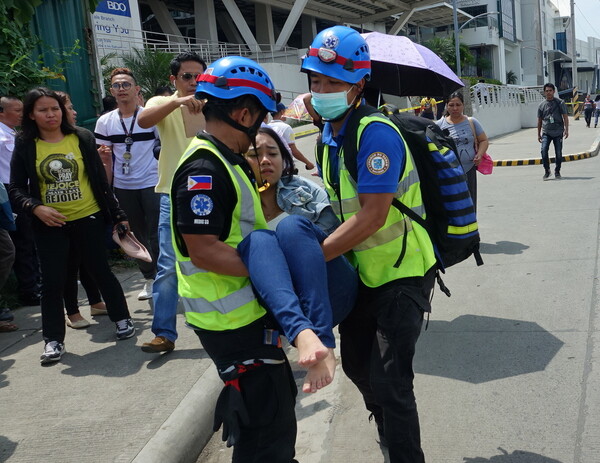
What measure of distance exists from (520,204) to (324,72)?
28.5ft

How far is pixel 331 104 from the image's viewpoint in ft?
9.28

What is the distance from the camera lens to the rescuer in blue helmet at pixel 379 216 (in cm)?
271

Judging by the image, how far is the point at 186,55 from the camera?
4.52 metres

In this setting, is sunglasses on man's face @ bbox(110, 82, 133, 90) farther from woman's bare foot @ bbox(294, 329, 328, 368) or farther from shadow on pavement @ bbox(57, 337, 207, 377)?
woman's bare foot @ bbox(294, 329, 328, 368)

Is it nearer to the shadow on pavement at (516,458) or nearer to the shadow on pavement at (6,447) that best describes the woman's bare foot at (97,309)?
the shadow on pavement at (6,447)

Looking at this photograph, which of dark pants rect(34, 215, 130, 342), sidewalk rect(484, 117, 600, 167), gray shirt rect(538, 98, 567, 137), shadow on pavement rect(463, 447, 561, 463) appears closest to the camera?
shadow on pavement rect(463, 447, 561, 463)

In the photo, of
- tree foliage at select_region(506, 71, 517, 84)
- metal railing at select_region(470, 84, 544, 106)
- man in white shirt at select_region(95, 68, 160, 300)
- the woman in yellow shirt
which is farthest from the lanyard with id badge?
tree foliage at select_region(506, 71, 517, 84)

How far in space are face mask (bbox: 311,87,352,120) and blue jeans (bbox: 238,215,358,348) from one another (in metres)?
0.68

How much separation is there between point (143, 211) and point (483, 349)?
2.96 m

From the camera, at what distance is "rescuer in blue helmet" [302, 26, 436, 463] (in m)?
2.71

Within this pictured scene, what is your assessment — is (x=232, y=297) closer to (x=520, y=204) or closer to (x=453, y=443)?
(x=453, y=443)

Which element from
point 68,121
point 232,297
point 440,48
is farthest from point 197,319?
point 440,48

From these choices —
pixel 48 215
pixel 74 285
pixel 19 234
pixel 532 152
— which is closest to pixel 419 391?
pixel 48 215

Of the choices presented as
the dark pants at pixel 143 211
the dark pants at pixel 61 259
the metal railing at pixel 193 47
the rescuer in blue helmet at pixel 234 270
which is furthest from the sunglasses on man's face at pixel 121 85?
the metal railing at pixel 193 47
